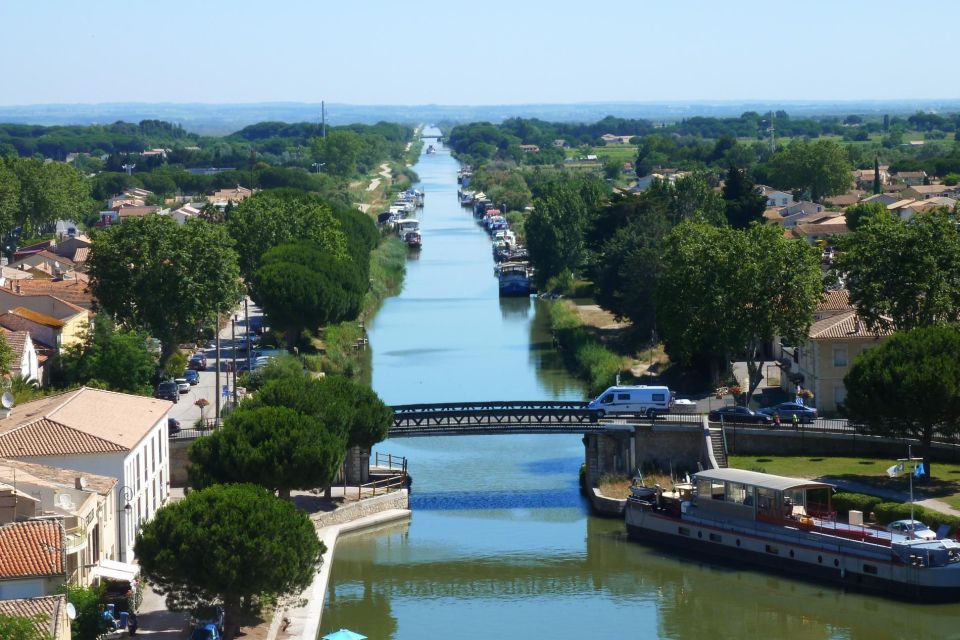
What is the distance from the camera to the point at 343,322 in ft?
280

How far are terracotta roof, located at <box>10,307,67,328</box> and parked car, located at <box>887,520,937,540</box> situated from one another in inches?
1529

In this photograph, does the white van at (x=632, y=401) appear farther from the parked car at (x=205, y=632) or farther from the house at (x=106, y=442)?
the parked car at (x=205, y=632)

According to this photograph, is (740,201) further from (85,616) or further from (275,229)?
(85,616)

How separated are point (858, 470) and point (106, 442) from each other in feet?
73.5

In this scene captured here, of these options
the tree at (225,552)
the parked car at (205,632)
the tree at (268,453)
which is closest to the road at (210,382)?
the tree at (268,453)

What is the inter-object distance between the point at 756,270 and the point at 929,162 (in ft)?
A: 378

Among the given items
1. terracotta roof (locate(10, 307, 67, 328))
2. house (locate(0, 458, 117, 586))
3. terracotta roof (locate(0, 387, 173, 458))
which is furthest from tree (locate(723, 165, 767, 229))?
house (locate(0, 458, 117, 586))

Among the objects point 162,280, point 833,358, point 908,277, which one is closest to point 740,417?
point 833,358

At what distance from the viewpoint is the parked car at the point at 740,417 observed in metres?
53.6

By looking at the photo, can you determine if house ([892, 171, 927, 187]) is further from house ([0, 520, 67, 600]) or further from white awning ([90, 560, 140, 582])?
house ([0, 520, 67, 600])

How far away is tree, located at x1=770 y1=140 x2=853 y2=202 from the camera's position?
486 feet

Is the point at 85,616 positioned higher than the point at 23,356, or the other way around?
the point at 23,356

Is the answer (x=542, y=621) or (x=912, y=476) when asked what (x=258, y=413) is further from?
(x=912, y=476)

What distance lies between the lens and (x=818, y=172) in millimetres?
148125
